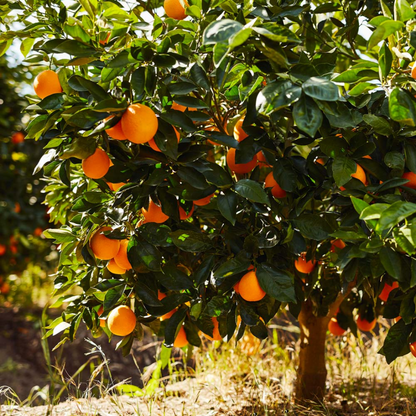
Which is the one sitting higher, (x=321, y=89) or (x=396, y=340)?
(x=321, y=89)

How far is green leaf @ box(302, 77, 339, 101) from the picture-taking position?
0.67m

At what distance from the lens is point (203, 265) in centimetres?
96

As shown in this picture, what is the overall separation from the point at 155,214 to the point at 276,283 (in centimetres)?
31

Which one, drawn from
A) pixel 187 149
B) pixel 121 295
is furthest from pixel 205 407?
pixel 187 149

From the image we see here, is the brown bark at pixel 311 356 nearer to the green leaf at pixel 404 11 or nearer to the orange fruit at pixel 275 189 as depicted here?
the orange fruit at pixel 275 189

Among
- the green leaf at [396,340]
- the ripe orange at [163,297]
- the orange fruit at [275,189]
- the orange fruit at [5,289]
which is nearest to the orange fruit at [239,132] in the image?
the orange fruit at [275,189]

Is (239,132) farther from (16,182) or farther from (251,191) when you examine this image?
(16,182)

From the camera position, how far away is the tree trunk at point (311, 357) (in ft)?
5.28

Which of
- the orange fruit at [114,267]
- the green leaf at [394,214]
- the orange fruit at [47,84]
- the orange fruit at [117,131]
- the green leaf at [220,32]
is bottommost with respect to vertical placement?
the orange fruit at [114,267]

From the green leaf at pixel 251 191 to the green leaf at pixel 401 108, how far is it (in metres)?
0.26

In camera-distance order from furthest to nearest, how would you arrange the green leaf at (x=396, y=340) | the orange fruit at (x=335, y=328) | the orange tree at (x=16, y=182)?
1. the orange tree at (x=16, y=182)
2. the orange fruit at (x=335, y=328)
3. the green leaf at (x=396, y=340)

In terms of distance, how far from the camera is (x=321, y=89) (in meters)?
0.68

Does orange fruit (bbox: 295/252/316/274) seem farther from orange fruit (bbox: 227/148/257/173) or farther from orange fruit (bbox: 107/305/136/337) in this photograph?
orange fruit (bbox: 107/305/136/337)

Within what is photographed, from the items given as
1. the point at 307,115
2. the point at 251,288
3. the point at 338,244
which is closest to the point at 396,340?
the point at 338,244
